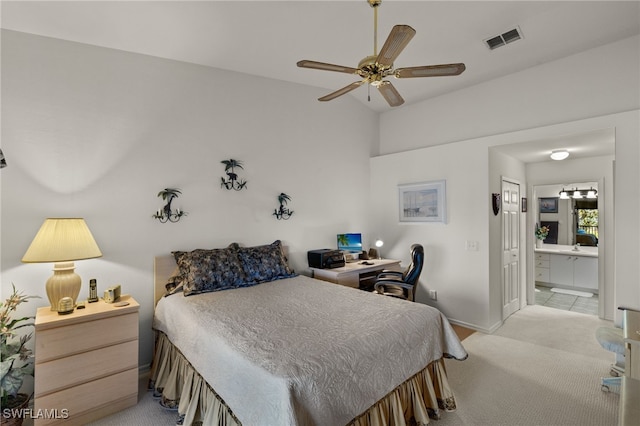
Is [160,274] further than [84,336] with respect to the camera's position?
Yes

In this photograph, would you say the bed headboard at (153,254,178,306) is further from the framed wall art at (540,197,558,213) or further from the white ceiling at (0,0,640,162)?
the framed wall art at (540,197,558,213)

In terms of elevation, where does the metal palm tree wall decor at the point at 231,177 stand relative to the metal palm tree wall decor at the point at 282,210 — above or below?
above

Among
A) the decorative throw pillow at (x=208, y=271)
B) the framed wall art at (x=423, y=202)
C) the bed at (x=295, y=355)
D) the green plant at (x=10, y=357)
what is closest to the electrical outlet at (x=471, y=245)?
the framed wall art at (x=423, y=202)

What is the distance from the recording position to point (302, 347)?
1674 mm

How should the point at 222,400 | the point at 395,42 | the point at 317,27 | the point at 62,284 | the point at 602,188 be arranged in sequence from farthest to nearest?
the point at 602,188 < the point at 317,27 < the point at 62,284 < the point at 395,42 < the point at 222,400

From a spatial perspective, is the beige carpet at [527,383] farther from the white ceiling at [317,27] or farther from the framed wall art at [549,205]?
the white ceiling at [317,27]

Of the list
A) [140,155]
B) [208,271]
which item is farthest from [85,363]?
[140,155]

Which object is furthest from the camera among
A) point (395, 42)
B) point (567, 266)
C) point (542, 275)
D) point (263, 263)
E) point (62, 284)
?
point (542, 275)

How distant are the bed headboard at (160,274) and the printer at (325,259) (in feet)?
5.70

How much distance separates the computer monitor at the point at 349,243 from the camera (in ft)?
14.8

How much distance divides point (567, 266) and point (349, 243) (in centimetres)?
424

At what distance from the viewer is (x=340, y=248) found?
14.8 ft

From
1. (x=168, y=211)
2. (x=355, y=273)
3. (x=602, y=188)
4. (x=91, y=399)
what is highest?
(x=602, y=188)

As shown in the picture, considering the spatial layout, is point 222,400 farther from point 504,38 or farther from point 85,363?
point 504,38
